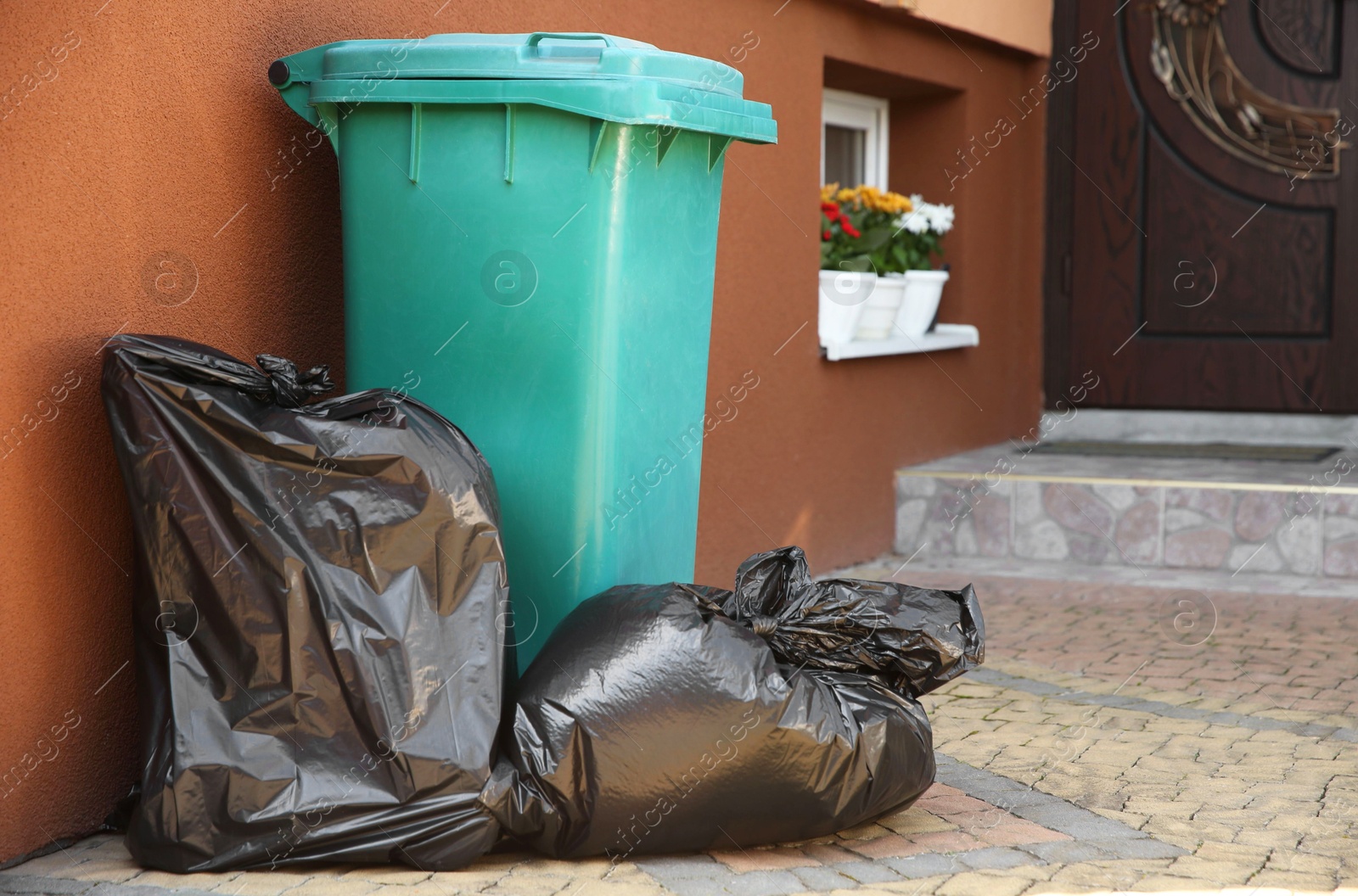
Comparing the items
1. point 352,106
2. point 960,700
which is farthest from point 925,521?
point 352,106

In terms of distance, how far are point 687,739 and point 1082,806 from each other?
0.97 meters

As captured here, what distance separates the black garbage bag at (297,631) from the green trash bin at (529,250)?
41cm

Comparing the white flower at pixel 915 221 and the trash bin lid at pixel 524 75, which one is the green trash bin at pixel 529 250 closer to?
the trash bin lid at pixel 524 75

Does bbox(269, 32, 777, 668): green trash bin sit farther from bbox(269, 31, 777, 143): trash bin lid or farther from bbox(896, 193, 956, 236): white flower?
bbox(896, 193, 956, 236): white flower

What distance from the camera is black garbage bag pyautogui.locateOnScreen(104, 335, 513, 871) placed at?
2475mm

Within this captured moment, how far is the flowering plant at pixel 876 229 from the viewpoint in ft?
19.2

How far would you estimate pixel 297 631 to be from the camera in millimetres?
2502

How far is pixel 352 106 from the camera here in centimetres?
301

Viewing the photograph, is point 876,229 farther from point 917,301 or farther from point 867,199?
point 917,301

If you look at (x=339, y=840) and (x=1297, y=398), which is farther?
(x=1297, y=398)

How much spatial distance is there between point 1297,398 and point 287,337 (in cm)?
538

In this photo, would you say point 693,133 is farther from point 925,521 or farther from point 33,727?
point 925,521

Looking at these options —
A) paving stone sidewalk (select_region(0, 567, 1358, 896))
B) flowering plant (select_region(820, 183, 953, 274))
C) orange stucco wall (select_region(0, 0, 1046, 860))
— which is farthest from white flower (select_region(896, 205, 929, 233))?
paving stone sidewalk (select_region(0, 567, 1358, 896))

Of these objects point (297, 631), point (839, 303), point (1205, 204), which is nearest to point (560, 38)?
point (297, 631)
